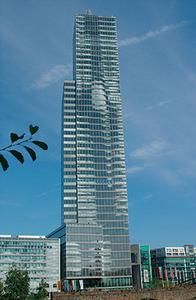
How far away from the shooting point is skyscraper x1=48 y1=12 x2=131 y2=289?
15262 cm

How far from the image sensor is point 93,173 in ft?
543

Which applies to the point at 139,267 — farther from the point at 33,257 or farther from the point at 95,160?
the point at 33,257

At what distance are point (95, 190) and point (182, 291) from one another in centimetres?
8582

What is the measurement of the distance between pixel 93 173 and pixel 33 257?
3930cm

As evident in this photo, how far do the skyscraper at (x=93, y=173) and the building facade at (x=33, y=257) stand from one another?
4.06 m

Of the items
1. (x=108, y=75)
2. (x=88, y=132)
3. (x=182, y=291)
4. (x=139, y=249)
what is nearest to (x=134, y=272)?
(x=139, y=249)

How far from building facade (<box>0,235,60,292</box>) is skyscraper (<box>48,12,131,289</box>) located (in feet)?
13.3

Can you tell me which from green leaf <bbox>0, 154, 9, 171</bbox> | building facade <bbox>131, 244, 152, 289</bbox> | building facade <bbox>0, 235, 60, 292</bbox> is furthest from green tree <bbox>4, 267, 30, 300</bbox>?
building facade <bbox>131, 244, 152, 289</bbox>

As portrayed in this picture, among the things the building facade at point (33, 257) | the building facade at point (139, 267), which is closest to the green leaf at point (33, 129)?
the building facade at point (33, 257)

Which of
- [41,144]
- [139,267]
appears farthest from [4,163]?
[139,267]

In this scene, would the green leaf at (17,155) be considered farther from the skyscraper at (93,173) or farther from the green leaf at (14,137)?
the skyscraper at (93,173)

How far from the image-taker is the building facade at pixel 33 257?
149 m

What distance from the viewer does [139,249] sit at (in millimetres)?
192125

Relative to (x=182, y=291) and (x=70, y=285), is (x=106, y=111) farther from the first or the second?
(x=182, y=291)
